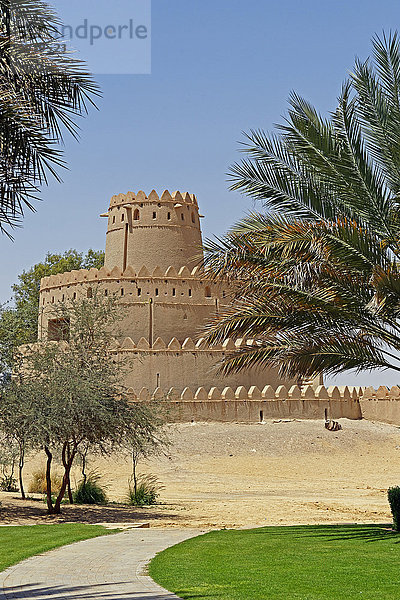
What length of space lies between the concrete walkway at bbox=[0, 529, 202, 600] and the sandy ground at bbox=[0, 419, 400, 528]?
424 centimetres

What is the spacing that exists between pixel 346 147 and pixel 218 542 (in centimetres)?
738

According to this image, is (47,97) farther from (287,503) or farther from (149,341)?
(149,341)

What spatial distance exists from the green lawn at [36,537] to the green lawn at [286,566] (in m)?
2.31

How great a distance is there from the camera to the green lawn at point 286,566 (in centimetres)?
841

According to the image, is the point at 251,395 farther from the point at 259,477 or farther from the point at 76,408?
the point at 76,408

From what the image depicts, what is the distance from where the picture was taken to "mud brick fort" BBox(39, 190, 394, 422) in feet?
108

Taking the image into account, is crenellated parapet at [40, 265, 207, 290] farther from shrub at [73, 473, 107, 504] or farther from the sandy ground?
shrub at [73, 473, 107, 504]

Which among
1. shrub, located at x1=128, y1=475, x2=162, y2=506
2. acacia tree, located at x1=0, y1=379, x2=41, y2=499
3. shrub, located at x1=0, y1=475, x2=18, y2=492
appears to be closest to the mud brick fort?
shrub, located at x1=0, y1=475, x2=18, y2=492

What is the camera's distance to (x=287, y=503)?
21.3m

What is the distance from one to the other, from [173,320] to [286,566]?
27.5 meters

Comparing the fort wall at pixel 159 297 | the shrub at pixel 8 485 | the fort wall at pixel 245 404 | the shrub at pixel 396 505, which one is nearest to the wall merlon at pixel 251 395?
the fort wall at pixel 245 404

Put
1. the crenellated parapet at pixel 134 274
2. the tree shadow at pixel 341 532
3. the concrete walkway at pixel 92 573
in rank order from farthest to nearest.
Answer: the crenellated parapet at pixel 134 274 → the tree shadow at pixel 341 532 → the concrete walkway at pixel 92 573

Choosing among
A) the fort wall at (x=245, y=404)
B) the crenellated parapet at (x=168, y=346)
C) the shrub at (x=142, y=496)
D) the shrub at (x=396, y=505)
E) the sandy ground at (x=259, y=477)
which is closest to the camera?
the shrub at (x=396, y=505)

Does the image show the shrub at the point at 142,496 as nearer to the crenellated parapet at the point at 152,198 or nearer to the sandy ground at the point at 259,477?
the sandy ground at the point at 259,477
